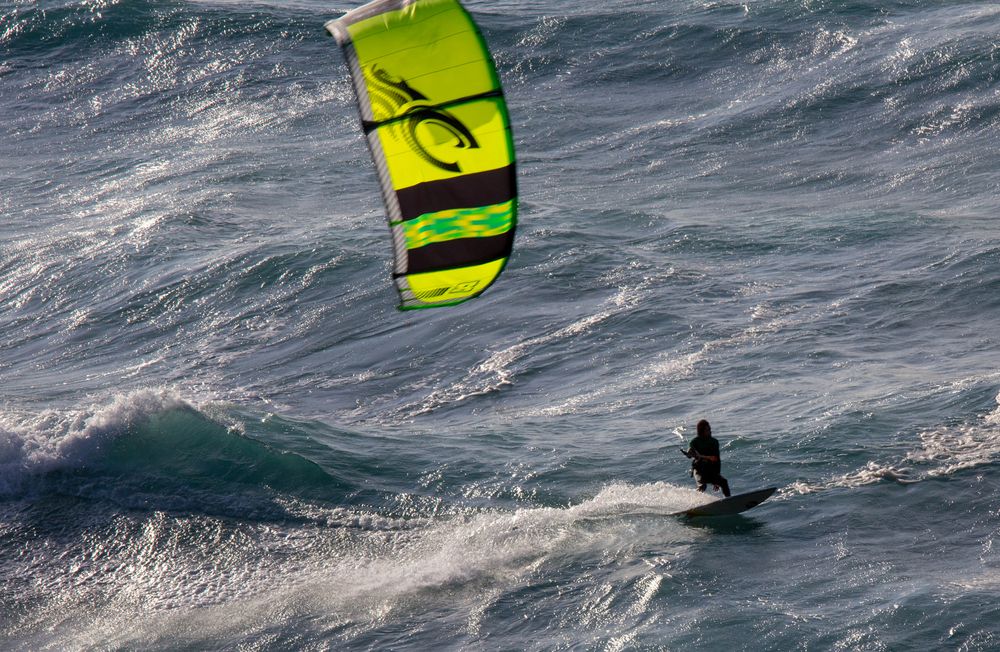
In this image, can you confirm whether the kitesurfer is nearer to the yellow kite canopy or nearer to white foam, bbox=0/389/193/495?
the yellow kite canopy

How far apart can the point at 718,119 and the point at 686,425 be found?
48.2ft

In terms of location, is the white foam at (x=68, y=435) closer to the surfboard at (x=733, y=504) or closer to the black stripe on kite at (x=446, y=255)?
the surfboard at (x=733, y=504)

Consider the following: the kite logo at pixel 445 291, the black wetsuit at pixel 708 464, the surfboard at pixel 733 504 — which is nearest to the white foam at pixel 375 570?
the surfboard at pixel 733 504

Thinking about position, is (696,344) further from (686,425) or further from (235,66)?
(235,66)

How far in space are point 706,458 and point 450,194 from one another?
4224mm

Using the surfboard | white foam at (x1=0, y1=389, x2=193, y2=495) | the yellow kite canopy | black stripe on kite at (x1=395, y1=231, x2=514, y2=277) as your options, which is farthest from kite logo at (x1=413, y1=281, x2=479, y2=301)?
white foam at (x1=0, y1=389, x2=193, y2=495)

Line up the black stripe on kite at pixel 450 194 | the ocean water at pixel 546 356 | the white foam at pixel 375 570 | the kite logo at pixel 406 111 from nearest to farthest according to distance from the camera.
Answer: the kite logo at pixel 406 111 → the black stripe on kite at pixel 450 194 → the white foam at pixel 375 570 → the ocean water at pixel 546 356

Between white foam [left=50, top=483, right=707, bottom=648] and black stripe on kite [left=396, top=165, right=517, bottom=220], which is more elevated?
black stripe on kite [left=396, top=165, right=517, bottom=220]

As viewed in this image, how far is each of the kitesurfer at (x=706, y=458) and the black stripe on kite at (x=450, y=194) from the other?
3.76 metres

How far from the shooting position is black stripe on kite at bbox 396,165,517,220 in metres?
8.63

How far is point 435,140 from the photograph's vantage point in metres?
8.59

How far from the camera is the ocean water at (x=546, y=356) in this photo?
10.8 meters

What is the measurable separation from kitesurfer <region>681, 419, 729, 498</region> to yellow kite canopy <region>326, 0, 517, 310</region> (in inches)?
145

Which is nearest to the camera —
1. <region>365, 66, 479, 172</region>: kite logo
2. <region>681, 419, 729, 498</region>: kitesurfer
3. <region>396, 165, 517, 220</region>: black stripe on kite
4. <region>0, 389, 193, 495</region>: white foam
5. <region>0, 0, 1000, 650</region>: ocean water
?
<region>365, 66, 479, 172</region>: kite logo
